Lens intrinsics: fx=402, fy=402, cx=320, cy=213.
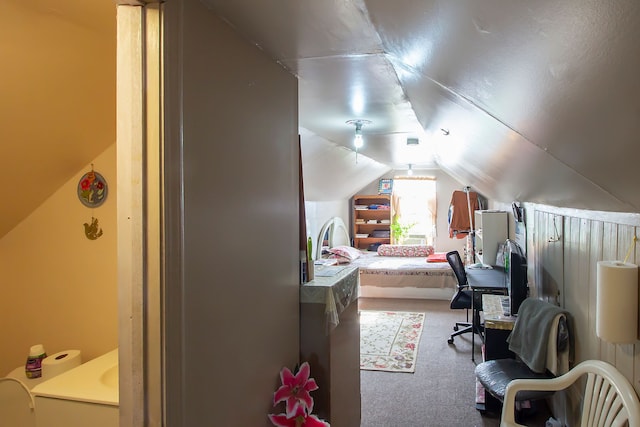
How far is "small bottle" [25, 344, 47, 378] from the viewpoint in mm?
1844

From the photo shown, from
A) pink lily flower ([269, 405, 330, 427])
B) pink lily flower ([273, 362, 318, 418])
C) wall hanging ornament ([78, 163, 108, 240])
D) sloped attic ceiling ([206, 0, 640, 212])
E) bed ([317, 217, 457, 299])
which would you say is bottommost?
bed ([317, 217, 457, 299])

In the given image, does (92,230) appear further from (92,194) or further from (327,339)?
(327,339)

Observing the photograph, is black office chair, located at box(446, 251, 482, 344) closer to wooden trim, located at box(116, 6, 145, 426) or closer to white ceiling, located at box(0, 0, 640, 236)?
white ceiling, located at box(0, 0, 640, 236)

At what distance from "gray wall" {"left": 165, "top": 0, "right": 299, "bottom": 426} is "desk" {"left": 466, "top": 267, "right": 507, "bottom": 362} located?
8.33 feet

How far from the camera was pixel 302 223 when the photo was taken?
6.50ft

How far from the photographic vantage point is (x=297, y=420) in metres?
1.58

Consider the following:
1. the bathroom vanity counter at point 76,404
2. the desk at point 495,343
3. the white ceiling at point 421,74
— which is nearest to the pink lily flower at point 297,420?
the bathroom vanity counter at point 76,404

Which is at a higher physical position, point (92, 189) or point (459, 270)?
point (92, 189)

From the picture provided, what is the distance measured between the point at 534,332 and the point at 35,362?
2579 millimetres

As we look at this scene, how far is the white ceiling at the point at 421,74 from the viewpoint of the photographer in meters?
0.60

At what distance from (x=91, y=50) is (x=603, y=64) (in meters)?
1.48

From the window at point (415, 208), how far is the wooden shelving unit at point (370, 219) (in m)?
0.16

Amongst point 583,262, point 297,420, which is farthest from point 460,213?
point 297,420

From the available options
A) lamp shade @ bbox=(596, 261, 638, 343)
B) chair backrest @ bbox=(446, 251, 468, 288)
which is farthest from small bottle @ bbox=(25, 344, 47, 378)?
chair backrest @ bbox=(446, 251, 468, 288)
